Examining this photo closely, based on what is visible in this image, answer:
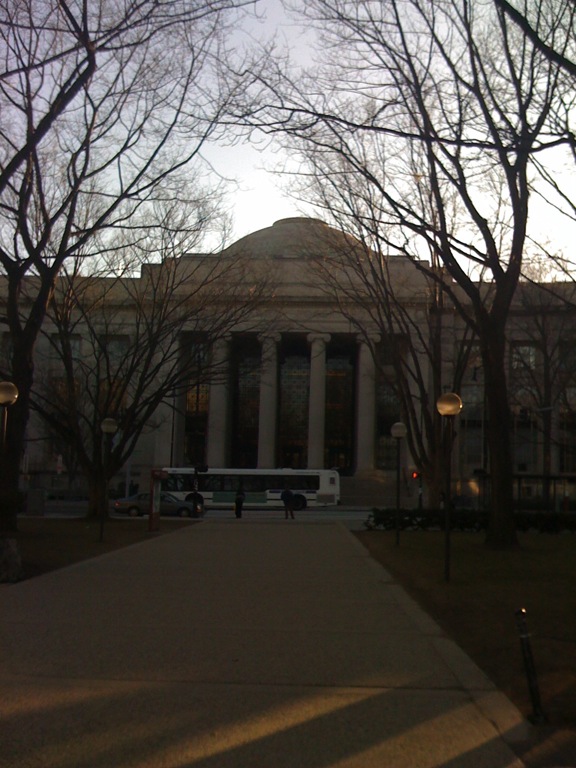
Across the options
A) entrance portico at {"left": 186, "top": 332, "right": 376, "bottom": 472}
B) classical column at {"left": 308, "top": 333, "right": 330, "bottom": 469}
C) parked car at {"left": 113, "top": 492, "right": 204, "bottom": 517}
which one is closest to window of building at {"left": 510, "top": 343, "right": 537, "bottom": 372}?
entrance portico at {"left": 186, "top": 332, "right": 376, "bottom": 472}

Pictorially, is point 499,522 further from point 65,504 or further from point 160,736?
point 65,504

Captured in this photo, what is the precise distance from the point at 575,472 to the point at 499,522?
48221 millimetres

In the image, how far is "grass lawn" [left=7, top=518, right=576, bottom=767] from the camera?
6973 millimetres

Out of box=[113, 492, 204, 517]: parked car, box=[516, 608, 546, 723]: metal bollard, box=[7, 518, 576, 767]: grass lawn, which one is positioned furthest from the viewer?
box=[113, 492, 204, 517]: parked car

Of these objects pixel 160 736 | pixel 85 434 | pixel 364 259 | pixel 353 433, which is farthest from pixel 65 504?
pixel 160 736

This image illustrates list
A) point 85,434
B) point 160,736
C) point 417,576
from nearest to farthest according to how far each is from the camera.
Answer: point 160,736 < point 417,576 < point 85,434

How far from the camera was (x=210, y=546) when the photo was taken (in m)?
22.2

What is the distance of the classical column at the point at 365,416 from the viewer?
65438 mm

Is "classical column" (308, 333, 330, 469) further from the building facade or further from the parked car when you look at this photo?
the parked car

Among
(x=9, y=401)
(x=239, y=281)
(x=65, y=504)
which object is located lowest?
(x=65, y=504)

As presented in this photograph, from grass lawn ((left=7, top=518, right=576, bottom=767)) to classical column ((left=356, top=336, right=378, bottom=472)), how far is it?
124 ft

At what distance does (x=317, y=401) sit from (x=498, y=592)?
54601 millimetres

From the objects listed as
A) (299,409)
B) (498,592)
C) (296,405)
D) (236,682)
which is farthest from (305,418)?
(236,682)

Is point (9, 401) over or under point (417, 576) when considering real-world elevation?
over
